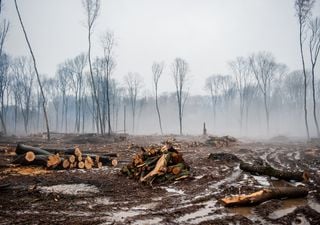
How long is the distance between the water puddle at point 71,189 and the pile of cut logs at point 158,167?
201cm

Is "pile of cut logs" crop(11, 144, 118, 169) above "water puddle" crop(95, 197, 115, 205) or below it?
above

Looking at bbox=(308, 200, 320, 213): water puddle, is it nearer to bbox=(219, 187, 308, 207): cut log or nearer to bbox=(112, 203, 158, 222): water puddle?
bbox=(219, 187, 308, 207): cut log

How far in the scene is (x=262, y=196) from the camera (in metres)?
7.26

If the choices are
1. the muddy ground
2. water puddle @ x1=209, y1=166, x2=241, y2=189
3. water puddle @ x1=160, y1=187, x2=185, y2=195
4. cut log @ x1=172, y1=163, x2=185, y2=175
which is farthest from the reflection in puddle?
cut log @ x1=172, y1=163, x2=185, y2=175

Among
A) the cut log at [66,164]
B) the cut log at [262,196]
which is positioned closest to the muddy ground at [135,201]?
the cut log at [262,196]

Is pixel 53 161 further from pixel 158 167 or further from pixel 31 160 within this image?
pixel 158 167

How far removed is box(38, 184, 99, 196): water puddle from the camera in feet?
26.4

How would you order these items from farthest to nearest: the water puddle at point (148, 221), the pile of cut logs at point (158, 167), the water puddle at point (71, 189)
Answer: the pile of cut logs at point (158, 167) < the water puddle at point (71, 189) < the water puddle at point (148, 221)

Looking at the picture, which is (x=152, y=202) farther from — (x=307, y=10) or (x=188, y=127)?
(x=188, y=127)

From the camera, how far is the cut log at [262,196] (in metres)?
6.95

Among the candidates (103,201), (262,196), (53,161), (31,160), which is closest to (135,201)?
(103,201)

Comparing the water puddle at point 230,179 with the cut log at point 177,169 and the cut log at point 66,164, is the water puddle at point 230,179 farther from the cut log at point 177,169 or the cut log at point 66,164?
the cut log at point 66,164

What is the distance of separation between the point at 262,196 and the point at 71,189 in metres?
5.71

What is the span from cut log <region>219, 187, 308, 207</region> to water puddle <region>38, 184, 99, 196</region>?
160 inches
